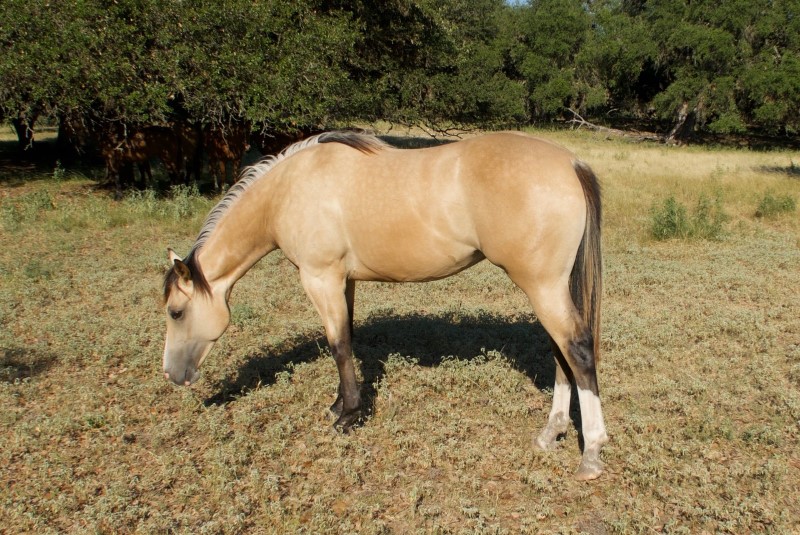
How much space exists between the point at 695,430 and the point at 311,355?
3117 mm

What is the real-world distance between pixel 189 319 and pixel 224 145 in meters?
9.83

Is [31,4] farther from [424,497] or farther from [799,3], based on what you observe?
[799,3]

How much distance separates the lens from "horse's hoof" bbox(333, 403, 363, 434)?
3895 mm

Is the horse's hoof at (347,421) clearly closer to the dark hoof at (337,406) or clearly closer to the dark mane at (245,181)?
the dark hoof at (337,406)

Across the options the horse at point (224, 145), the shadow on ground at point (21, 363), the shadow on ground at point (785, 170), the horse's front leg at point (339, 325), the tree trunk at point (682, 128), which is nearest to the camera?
the horse's front leg at point (339, 325)

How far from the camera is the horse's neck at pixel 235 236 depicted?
13.0 ft

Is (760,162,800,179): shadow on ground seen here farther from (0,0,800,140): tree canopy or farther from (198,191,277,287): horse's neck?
(198,191,277,287): horse's neck

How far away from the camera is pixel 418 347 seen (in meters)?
5.28

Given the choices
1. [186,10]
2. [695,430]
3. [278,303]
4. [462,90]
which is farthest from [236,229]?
[462,90]

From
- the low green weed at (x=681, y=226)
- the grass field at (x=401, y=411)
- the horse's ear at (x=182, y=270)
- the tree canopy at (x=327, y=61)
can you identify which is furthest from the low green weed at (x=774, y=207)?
the horse's ear at (x=182, y=270)

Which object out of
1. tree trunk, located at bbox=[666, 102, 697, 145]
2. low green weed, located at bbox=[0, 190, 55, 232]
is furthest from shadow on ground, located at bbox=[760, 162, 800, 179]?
low green weed, located at bbox=[0, 190, 55, 232]

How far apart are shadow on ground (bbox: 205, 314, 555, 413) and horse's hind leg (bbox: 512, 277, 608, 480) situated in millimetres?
1158

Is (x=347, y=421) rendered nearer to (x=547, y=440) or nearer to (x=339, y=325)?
(x=339, y=325)

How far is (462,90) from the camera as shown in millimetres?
16891
